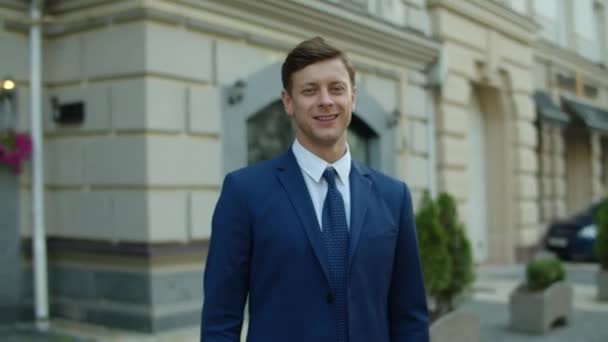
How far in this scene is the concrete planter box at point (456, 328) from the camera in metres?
5.07

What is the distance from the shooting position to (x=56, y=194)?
7.62 meters

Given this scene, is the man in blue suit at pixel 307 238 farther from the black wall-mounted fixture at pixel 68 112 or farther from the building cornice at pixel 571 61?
the building cornice at pixel 571 61

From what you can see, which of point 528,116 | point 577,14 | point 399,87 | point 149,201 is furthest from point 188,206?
point 577,14

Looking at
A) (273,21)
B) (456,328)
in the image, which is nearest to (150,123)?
(273,21)

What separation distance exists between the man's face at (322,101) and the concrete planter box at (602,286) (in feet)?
27.9

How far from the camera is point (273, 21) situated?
8.20 metres

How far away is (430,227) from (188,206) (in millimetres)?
2682

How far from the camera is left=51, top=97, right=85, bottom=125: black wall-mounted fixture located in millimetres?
7402

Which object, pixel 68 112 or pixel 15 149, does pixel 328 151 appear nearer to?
pixel 15 149

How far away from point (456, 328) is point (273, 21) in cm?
445

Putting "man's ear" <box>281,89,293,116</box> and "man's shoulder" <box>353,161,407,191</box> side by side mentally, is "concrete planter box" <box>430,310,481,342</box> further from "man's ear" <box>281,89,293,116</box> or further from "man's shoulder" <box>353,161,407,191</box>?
"man's ear" <box>281,89,293,116</box>

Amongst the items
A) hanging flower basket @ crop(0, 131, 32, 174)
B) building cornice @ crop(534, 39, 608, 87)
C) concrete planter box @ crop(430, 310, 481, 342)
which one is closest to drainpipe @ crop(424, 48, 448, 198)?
building cornice @ crop(534, 39, 608, 87)

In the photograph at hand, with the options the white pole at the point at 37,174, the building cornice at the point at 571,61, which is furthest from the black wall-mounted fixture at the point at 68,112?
the building cornice at the point at 571,61

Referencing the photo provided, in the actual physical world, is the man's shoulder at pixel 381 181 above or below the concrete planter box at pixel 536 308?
above
